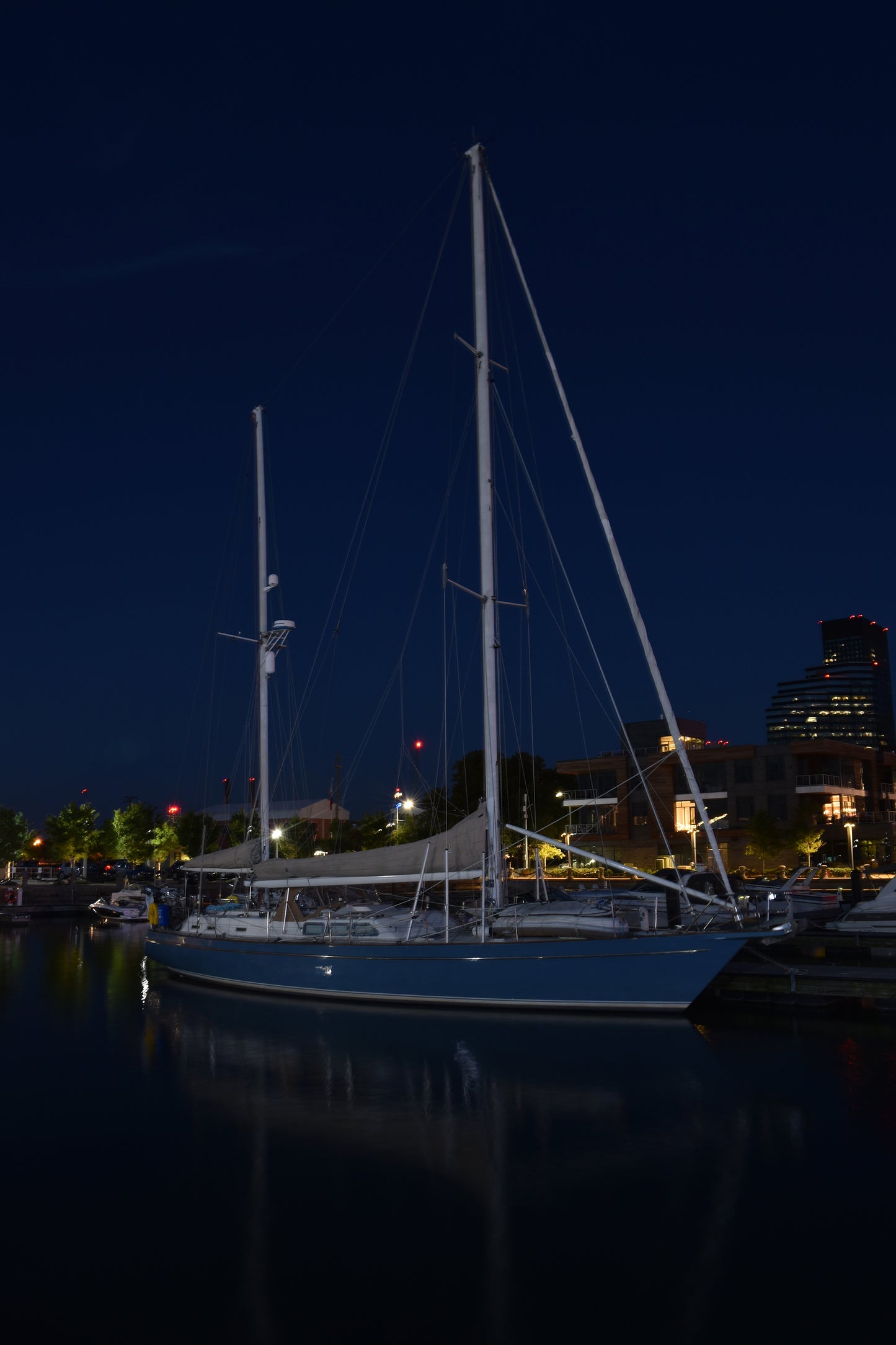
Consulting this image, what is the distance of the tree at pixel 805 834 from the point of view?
6788 cm

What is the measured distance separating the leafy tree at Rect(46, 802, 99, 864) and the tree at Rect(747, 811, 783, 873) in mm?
69700

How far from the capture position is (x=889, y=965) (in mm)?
23641

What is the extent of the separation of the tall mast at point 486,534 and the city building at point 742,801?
4964 cm

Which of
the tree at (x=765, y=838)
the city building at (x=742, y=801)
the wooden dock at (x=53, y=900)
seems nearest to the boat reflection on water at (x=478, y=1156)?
the wooden dock at (x=53, y=900)

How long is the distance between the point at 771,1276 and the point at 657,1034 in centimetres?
1024

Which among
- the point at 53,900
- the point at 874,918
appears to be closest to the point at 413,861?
the point at 874,918

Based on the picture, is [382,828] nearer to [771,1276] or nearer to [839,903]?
[839,903]

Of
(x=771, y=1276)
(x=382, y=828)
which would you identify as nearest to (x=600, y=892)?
(x=771, y=1276)

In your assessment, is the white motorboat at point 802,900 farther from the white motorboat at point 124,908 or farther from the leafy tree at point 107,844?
the leafy tree at point 107,844

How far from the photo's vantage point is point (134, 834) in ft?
334

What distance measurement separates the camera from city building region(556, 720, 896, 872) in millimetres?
74125

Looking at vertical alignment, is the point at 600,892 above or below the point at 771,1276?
above

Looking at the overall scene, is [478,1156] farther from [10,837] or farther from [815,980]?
[10,837]

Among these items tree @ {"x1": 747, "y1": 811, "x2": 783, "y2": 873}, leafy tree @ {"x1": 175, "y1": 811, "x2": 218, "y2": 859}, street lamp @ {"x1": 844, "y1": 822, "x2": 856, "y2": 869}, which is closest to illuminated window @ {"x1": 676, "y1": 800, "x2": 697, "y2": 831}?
tree @ {"x1": 747, "y1": 811, "x2": 783, "y2": 873}
